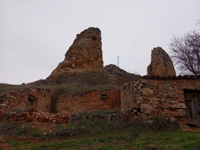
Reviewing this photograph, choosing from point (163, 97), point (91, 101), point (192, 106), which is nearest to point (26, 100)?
point (91, 101)

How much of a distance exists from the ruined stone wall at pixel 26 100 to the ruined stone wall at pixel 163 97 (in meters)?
5.41

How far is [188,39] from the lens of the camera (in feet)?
52.6

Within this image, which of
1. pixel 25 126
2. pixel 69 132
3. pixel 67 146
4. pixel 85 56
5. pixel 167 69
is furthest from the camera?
pixel 85 56

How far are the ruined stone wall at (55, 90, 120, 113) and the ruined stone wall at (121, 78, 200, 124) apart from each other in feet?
17.5

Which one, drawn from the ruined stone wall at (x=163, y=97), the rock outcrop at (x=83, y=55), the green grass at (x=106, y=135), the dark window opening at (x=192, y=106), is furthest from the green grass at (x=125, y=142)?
the rock outcrop at (x=83, y=55)

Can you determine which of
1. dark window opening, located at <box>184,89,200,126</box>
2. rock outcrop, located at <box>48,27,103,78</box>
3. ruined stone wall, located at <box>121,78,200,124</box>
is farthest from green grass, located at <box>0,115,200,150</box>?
rock outcrop, located at <box>48,27,103,78</box>

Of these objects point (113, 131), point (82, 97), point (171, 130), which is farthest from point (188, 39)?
point (113, 131)

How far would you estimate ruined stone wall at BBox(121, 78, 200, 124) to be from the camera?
7371 mm

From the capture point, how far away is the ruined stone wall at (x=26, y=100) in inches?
373

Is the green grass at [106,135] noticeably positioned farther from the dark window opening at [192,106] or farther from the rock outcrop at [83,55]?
the rock outcrop at [83,55]

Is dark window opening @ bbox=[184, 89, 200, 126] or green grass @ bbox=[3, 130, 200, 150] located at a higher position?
dark window opening @ bbox=[184, 89, 200, 126]

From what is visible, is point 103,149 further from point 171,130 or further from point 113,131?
point 171,130

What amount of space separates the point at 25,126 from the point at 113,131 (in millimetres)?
3693

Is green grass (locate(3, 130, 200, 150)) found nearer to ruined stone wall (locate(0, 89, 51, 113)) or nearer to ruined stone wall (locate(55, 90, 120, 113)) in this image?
ruined stone wall (locate(0, 89, 51, 113))
